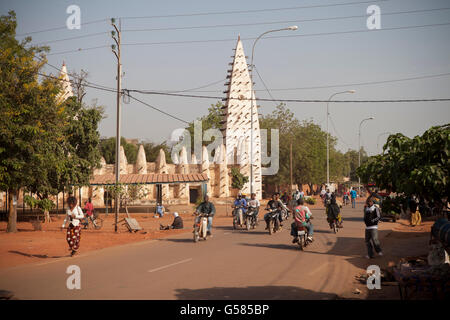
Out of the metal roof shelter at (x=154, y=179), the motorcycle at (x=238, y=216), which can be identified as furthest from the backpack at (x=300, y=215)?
the metal roof shelter at (x=154, y=179)

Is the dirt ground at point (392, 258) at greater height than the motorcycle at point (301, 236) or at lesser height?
lesser

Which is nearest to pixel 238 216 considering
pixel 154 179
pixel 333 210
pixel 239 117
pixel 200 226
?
pixel 333 210

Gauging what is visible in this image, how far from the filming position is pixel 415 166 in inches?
300

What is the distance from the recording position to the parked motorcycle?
21312 mm

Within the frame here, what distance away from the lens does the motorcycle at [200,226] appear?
18969 mm

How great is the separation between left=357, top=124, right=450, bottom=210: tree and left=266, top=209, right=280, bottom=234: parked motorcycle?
12823 millimetres

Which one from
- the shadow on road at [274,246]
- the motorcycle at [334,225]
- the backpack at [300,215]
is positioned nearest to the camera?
the backpack at [300,215]

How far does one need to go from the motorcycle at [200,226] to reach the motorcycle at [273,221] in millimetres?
3364

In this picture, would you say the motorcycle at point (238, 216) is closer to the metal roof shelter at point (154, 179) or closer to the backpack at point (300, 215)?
the backpack at point (300, 215)

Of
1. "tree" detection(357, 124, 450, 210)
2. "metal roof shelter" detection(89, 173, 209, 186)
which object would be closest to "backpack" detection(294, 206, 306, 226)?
"tree" detection(357, 124, 450, 210)
